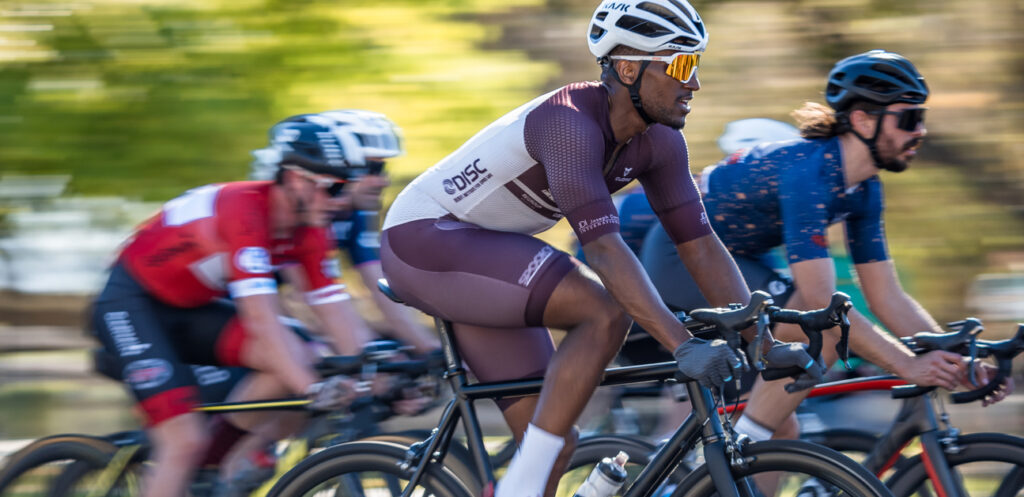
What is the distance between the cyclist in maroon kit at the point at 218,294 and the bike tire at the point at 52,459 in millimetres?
266

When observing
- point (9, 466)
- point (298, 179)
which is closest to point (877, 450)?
point (298, 179)

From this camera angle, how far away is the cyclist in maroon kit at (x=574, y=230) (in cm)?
348

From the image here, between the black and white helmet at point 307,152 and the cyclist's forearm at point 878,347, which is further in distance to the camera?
the black and white helmet at point 307,152

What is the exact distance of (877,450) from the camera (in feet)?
14.1

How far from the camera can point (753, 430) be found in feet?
14.0

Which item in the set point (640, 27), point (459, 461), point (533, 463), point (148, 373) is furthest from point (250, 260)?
point (640, 27)

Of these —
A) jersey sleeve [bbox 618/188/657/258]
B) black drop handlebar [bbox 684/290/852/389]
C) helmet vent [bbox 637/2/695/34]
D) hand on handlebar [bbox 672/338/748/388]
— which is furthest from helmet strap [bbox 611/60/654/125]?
jersey sleeve [bbox 618/188/657/258]

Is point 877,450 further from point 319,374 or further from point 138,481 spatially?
point 138,481

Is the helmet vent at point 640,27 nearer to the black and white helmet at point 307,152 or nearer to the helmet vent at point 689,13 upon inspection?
the helmet vent at point 689,13

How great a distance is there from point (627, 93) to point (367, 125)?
1631 mm

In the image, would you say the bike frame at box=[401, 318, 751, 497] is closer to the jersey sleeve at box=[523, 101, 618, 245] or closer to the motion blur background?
the jersey sleeve at box=[523, 101, 618, 245]

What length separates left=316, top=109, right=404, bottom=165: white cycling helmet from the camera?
484 cm

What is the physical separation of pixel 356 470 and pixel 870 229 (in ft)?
6.51

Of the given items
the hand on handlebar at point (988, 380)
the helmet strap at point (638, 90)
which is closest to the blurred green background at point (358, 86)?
the helmet strap at point (638, 90)
